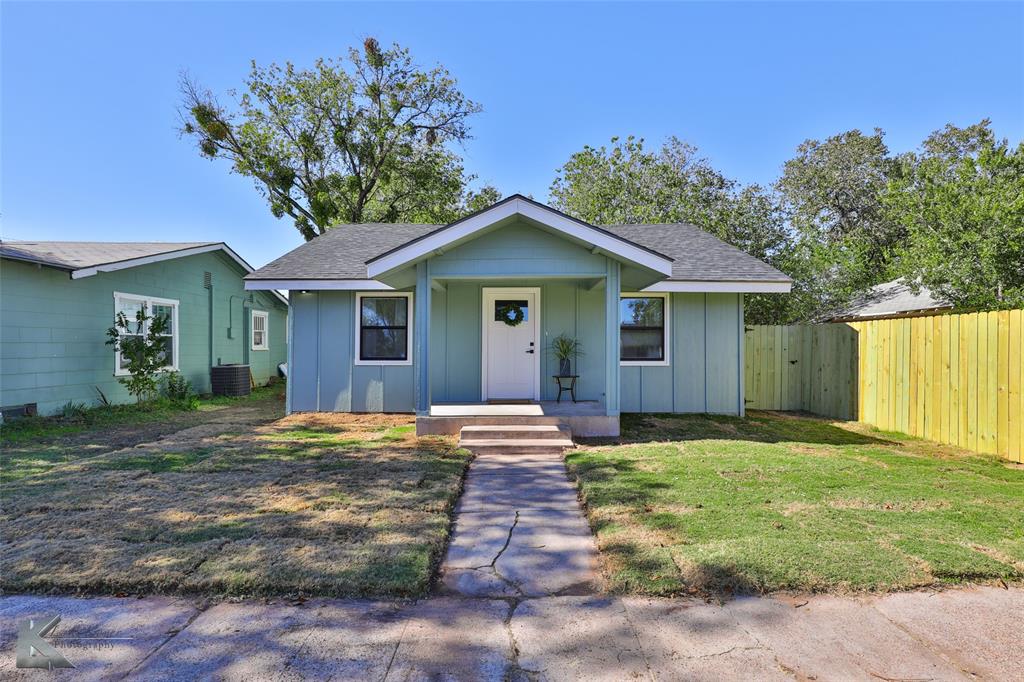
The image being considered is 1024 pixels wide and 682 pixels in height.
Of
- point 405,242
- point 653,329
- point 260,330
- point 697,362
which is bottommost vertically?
point 697,362

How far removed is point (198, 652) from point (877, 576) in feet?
11.4

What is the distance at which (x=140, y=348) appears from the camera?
33.7 feet

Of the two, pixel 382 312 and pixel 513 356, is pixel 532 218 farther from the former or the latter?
pixel 382 312

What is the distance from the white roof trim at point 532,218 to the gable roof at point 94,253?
641cm

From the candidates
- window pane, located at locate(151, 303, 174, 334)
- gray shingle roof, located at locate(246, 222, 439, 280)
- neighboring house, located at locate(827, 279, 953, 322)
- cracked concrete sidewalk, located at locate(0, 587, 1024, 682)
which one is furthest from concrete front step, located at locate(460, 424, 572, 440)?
window pane, located at locate(151, 303, 174, 334)

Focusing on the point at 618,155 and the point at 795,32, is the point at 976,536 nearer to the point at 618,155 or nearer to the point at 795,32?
the point at 795,32

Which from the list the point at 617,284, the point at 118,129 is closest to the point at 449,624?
the point at 617,284

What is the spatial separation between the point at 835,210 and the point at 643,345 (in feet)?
57.7

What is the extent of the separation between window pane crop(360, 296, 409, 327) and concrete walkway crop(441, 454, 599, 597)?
15.7ft

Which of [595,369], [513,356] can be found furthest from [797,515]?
[513,356]

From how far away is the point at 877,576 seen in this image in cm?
289

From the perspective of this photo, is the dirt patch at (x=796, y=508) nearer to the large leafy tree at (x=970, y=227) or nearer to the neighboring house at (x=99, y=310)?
the large leafy tree at (x=970, y=227)

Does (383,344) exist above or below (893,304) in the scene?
below

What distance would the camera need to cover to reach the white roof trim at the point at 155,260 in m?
9.27
